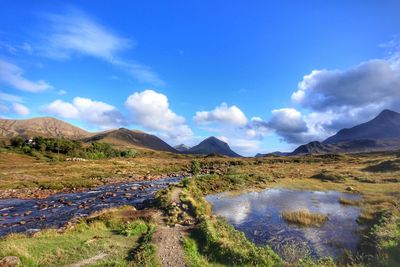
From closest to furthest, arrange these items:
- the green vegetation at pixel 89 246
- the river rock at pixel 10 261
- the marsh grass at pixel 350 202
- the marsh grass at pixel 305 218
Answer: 1. the river rock at pixel 10 261
2. the green vegetation at pixel 89 246
3. the marsh grass at pixel 305 218
4. the marsh grass at pixel 350 202

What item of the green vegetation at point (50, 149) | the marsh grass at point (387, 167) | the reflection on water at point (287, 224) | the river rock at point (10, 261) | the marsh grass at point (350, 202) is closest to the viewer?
the river rock at point (10, 261)

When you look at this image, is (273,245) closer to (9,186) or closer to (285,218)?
(285,218)

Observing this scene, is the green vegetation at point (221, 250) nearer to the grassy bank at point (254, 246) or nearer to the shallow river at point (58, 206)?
the grassy bank at point (254, 246)

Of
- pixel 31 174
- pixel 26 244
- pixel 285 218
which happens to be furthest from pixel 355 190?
pixel 31 174

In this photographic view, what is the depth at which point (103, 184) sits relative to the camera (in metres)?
65.1

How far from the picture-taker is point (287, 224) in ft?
106

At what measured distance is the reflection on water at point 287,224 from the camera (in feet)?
83.4

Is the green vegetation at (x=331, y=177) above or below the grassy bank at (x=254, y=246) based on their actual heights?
above

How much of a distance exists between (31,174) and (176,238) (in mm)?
60708

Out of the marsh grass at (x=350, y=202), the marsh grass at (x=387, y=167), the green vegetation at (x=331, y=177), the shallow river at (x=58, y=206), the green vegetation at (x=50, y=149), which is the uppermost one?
the green vegetation at (x=50, y=149)

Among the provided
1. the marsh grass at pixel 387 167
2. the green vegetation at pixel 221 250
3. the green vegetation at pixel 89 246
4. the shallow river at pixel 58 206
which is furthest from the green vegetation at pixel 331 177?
the green vegetation at pixel 89 246

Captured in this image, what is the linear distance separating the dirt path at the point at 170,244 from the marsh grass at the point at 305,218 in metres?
12.6

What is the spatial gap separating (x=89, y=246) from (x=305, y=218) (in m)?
22.5

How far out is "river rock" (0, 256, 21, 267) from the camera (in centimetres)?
1620
